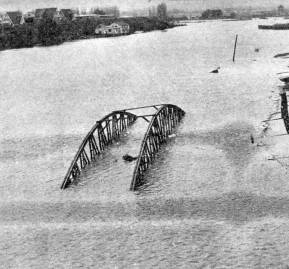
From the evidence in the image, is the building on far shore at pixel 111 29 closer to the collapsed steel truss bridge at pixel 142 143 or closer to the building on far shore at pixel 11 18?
the building on far shore at pixel 11 18

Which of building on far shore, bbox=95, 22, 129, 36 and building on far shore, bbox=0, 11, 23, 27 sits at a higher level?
building on far shore, bbox=0, 11, 23, 27

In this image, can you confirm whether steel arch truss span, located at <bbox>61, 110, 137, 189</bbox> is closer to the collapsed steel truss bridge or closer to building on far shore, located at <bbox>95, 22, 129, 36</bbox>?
the collapsed steel truss bridge

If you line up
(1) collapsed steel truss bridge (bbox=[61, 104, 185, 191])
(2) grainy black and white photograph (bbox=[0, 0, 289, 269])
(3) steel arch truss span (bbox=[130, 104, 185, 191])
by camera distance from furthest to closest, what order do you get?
(1) collapsed steel truss bridge (bbox=[61, 104, 185, 191])
(3) steel arch truss span (bbox=[130, 104, 185, 191])
(2) grainy black and white photograph (bbox=[0, 0, 289, 269])

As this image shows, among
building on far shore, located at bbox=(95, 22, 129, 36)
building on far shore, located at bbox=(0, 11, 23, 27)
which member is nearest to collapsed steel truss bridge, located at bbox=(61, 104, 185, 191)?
building on far shore, located at bbox=(95, 22, 129, 36)

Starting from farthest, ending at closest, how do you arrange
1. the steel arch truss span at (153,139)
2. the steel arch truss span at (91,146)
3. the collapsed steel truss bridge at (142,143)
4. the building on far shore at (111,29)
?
1. the building on far shore at (111,29)
2. the steel arch truss span at (91,146)
3. the collapsed steel truss bridge at (142,143)
4. the steel arch truss span at (153,139)

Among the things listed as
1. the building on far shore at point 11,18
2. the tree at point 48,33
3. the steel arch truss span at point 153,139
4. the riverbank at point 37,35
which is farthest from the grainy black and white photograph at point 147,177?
the building on far shore at point 11,18

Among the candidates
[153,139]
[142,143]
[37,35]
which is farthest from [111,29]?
[142,143]

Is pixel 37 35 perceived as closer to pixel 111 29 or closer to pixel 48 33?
pixel 48 33

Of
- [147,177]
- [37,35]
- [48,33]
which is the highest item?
[48,33]

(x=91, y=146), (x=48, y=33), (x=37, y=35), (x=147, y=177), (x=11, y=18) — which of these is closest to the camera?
(x=147, y=177)
